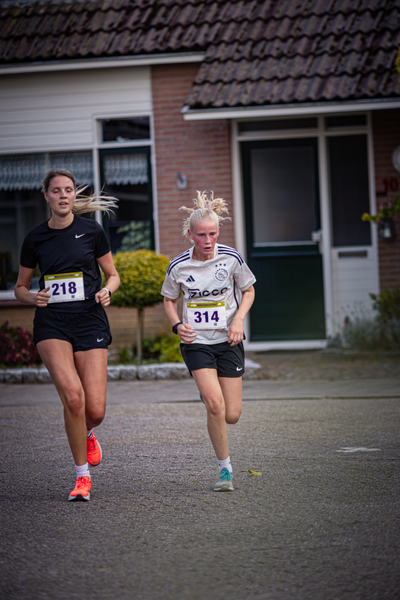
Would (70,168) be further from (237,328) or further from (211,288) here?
(237,328)

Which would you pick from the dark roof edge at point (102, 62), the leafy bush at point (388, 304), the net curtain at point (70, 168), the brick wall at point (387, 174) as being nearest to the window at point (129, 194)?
the net curtain at point (70, 168)

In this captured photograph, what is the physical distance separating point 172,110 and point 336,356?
454cm

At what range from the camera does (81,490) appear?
4.92 m

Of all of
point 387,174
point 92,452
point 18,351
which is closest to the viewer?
point 92,452

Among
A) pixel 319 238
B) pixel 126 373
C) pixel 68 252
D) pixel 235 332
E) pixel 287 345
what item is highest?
pixel 319 238

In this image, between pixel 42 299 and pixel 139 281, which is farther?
pixel 139 281

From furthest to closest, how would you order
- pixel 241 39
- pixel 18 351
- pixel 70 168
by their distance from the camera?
pixel 70 168
pixel 241 39
pixel 18 351

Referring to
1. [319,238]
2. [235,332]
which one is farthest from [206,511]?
[319,238]

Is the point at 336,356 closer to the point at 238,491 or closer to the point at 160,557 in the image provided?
the point at 238,491

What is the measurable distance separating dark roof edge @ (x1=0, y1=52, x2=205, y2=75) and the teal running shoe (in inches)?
334

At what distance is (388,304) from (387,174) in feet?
6.54

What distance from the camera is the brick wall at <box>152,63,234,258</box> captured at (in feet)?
40.1

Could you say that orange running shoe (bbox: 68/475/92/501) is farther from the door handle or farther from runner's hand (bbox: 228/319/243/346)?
the door handle

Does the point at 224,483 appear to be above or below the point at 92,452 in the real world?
below
